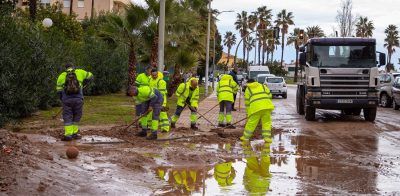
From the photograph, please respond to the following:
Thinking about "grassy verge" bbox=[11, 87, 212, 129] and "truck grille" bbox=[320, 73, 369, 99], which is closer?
"grassy verge" bbox=[11, 87, 212, 129]

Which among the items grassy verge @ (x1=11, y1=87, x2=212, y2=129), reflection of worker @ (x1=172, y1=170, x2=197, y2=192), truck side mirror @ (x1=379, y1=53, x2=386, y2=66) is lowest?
reflection of worker @ (x1=172, y1=170, x2=197, y2=192)

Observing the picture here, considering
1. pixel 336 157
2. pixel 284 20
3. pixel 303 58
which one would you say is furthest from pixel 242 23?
pixel 336 157

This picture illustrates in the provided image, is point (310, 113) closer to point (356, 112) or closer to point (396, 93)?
point (356, 112)

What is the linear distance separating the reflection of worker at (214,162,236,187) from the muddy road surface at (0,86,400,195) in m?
0.02

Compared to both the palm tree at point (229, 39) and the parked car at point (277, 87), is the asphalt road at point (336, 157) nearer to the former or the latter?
the parked car at point (277, 87)

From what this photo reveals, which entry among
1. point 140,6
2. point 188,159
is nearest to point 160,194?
point 188,159

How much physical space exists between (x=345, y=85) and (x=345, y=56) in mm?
944

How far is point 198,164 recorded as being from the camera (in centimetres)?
996

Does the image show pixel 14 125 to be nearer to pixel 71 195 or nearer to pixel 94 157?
pixel 94 157

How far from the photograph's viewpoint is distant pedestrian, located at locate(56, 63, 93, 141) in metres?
12.3

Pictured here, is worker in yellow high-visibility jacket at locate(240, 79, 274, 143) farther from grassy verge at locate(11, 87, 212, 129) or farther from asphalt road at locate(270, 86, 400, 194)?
grassy verge at locate(11, 87, 212, 129)

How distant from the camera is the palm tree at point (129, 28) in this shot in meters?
27.5

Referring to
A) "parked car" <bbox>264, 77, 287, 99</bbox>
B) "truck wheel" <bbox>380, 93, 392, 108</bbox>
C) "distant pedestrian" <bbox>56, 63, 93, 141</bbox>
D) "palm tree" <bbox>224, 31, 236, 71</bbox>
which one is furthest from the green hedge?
"palm tree" <bbox>224, 31, 236, 71</bbox>

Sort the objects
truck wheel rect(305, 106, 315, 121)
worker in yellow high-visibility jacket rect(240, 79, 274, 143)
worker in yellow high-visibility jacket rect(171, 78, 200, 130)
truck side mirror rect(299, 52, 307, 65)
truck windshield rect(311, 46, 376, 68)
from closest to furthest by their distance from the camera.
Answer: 1. worker in yellow high-visibility jacket rect(240, 79, 274, 143)
2. worker in yellow high-visibility jacket rect(171, 78, 200, 130)
3. truck windshield rect(311, 46, 376, 68)
4. truck wheel rect(305, 106, 315, 121)
5. truck side mirror rect(299, 52, 307, 65)
